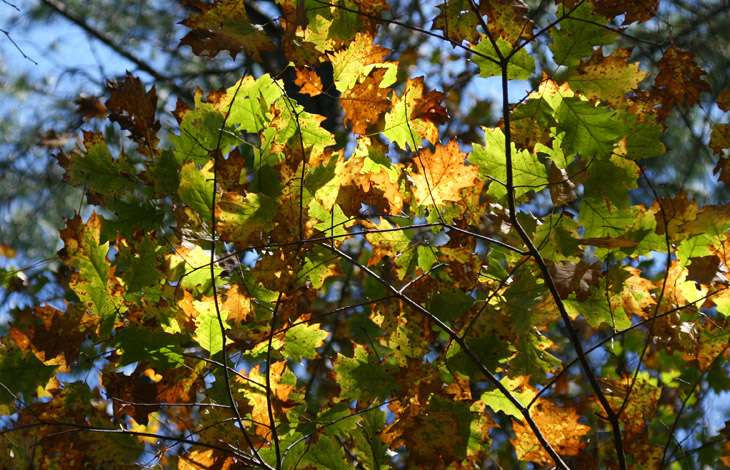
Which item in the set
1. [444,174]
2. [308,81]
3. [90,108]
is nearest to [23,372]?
[308,81]

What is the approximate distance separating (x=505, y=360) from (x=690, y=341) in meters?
0.40

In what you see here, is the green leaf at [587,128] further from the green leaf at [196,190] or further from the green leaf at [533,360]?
the green leaf at [196,190]

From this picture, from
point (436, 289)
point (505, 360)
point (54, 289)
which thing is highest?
point (54, 289)

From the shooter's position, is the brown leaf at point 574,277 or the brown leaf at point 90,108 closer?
the brown leaf at point 574,277

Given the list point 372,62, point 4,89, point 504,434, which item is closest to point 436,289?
point 372,62

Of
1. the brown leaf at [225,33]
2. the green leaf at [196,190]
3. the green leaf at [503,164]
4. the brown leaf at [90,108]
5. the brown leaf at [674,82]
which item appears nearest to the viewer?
the brown leaf at [225,33]

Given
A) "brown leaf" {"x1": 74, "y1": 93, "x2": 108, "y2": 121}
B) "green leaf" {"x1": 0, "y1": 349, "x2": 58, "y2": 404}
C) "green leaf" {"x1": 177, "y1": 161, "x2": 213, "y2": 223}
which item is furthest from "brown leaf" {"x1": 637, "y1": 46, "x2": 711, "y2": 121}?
"brown leaf" {"x1": 74, "y1": 93, "x2": 108, "y2": 121}

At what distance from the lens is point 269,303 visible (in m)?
1.20

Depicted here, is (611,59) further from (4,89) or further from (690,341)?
(4,89)

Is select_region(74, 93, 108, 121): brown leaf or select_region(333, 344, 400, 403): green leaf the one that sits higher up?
select_region(74, 93, 108, 121): brown leaf

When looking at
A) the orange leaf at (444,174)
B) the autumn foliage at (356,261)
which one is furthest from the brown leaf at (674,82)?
the orange leaf at (444,174)

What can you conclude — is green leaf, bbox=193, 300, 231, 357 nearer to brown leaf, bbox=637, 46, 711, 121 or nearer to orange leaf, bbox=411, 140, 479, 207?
orange leaf, bbox=411, 140, 479, 207

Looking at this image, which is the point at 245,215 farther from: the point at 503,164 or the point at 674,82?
the point at 674,82

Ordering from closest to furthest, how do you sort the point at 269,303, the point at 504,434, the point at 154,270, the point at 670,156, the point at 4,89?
the point at 154,270 < the point at 269,303 < the point at 504,434 < the point at 670,156 < the point at 4,89
